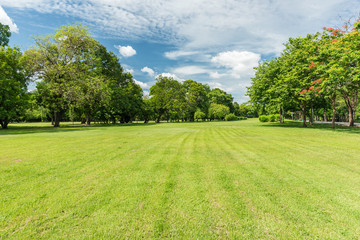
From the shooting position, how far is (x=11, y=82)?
923 inches

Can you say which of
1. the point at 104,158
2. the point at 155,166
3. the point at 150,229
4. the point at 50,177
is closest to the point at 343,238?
the point at 150,229

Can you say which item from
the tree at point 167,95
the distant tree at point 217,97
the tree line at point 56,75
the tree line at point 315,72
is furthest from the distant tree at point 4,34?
the distant tree at point 217,97

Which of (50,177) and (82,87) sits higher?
(82,87)

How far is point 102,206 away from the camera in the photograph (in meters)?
3.44

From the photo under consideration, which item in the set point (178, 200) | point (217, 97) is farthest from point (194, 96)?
point (178, 200)

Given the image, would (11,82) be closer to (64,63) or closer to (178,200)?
(64,63)

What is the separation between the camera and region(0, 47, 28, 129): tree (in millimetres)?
22891

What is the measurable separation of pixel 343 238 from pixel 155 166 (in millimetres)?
4929

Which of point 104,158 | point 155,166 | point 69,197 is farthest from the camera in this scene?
point 104,158

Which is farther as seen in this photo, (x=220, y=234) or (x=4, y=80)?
(x=4, y=80)

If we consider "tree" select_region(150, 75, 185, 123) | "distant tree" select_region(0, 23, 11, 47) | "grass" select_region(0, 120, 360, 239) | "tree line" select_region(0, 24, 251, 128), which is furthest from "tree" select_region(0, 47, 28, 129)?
"tree" select_region(150, 75, 185, 123)

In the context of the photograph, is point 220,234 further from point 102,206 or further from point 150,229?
point 102,206

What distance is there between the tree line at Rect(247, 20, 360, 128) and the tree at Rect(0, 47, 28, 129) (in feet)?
125

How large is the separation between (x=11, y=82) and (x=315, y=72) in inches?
1575
